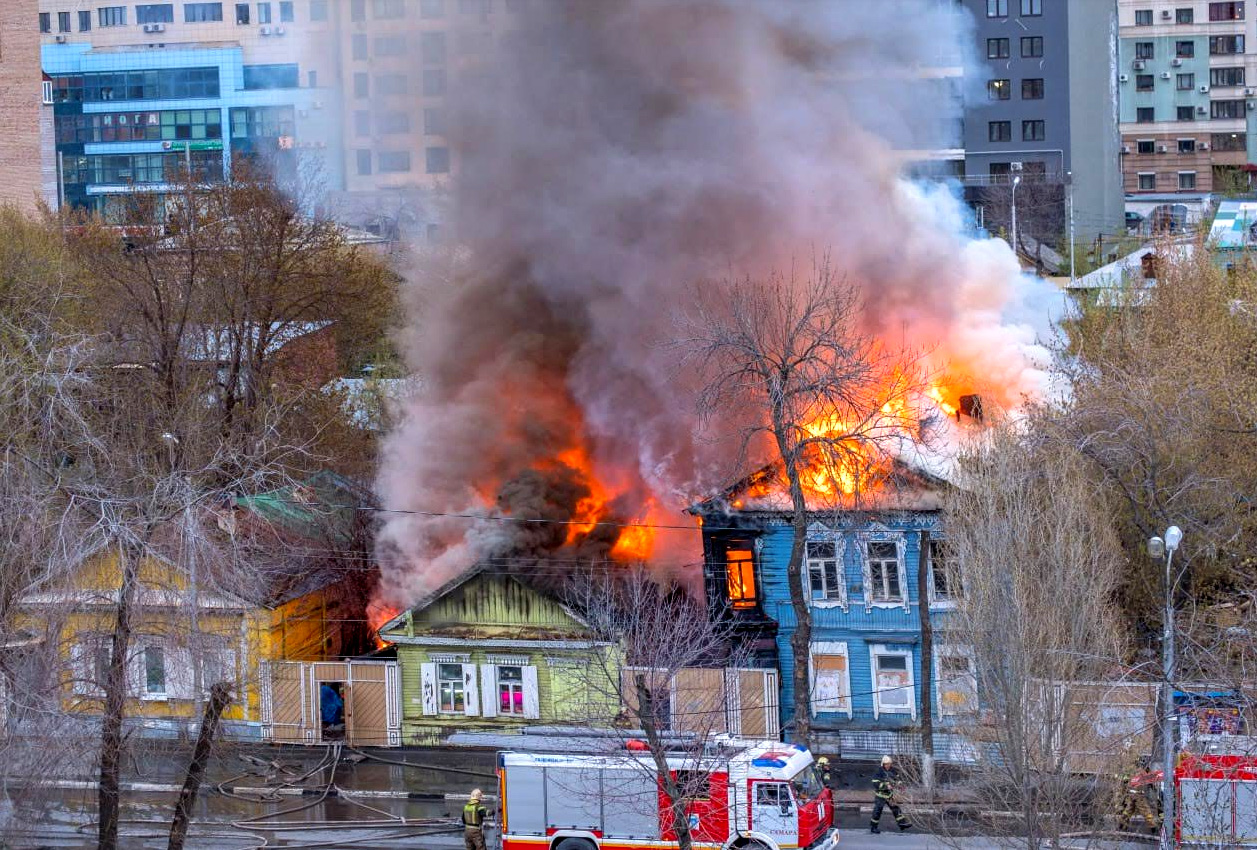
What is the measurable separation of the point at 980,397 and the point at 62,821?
17.1 meters

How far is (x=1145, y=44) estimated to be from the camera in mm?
74625

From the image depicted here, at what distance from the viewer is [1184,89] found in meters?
74.4

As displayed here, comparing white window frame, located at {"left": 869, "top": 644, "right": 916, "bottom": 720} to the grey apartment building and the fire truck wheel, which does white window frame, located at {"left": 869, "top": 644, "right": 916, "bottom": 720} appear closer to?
the fire truck wheel

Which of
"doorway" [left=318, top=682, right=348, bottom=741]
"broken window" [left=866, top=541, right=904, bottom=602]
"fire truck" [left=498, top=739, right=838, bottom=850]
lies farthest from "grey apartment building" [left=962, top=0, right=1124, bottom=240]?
"fire truck" [left=498, top=739, right=838, bottom=850]

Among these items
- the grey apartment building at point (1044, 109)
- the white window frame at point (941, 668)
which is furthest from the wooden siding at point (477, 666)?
the grey apartment building at point (1044, 109)

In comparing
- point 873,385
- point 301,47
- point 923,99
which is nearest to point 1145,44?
point 301,47

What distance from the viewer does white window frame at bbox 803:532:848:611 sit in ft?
80.2

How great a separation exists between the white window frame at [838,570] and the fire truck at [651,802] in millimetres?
6198

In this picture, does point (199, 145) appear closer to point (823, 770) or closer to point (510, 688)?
point (510, 688)

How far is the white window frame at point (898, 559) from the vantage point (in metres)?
24.3

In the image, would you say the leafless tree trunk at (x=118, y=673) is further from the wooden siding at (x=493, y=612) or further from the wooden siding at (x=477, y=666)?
the wooden siding at (x=493, y=612)

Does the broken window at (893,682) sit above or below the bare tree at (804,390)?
below

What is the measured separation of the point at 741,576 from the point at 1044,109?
1645 inches

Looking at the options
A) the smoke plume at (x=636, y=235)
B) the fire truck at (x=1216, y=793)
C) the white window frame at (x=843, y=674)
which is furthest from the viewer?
the smoke plume at (x=636, y=235)
